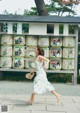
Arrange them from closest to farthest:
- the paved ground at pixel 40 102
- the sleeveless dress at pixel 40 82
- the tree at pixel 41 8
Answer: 1. the paved ground at pixel 40 102
2. the sleeveless dress at pixel 40 82
3. the tree at pixel 41 8

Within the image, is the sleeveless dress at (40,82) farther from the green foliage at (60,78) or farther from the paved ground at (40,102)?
the green foliage at (60,78)

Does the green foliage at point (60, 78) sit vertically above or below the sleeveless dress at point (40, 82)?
below

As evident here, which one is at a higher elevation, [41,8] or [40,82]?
[41,8]

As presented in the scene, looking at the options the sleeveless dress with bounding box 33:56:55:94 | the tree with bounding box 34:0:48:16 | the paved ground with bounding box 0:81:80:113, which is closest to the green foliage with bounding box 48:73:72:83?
the paved ground with bounding box 0:81:80:113

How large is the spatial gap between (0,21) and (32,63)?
254 cm

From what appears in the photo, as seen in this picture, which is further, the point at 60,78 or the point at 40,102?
the point at 60,78

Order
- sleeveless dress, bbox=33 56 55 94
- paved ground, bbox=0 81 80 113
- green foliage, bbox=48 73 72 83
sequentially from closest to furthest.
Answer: paved ground, bbox=0 81 80 113
sleeveless dress, bbox=33 56 55 94
green foliage, bbox=48 73 72 83

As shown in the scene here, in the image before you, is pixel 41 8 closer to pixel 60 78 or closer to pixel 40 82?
pixel 60 78

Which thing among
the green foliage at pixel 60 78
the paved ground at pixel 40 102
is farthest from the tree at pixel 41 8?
the paved ground at pixel 40 102

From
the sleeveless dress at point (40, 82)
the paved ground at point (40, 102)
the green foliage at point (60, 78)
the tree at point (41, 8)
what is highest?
the tree at point (41, 8)

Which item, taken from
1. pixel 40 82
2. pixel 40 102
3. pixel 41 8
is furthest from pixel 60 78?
pixel 40 82

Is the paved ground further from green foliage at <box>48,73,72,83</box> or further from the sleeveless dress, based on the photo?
green foliage at <box>48,73,72,83</box>

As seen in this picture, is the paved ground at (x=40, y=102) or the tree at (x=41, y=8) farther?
the tree at (x=41, y=8)

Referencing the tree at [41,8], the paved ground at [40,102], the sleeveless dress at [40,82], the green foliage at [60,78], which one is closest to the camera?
the paved ground at [40,102]
